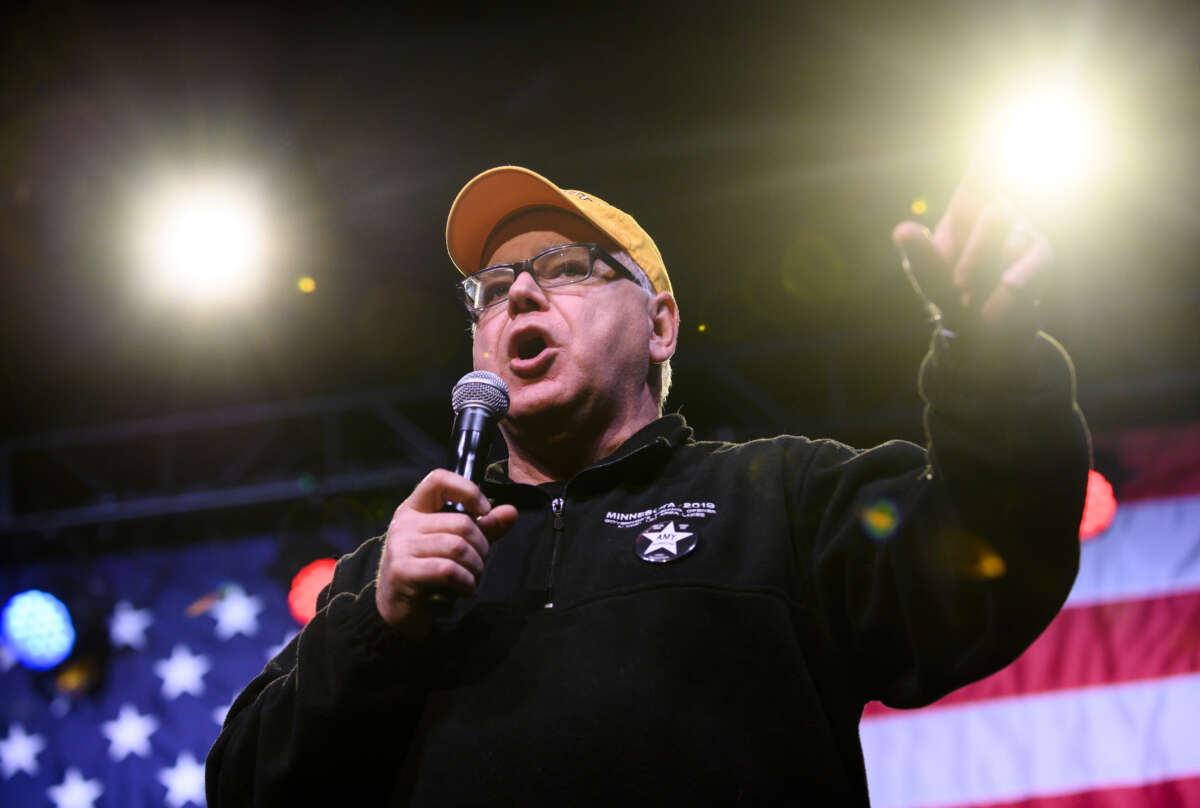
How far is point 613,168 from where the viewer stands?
3754 millimetres

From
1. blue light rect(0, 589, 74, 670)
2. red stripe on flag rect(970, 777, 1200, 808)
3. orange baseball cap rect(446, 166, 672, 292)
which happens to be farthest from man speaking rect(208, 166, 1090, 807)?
blue light rect(0, 589, 74, 670)

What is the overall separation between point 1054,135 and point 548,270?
2643 millimetres

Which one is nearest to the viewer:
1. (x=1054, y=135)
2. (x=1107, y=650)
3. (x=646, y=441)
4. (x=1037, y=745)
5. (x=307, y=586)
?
(x=646, y=441)

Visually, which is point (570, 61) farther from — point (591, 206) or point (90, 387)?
point (90, 387)

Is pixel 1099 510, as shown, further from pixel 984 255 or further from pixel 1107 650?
pixel 984 255

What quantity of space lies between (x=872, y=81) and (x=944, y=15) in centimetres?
38

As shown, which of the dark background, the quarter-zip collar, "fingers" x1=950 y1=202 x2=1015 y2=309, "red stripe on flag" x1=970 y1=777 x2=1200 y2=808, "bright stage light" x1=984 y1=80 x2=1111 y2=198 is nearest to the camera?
"fingers" x1=950 y1=202 x2=1015 y2=309

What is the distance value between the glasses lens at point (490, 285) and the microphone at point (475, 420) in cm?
40

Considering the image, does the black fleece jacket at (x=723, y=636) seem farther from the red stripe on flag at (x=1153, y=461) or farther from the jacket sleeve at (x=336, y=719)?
the red stripe on flag at (x=1153, y=461)

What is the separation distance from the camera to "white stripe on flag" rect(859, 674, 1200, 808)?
11.7ft

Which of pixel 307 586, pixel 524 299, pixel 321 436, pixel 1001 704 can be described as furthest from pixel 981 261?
pixel 321 436

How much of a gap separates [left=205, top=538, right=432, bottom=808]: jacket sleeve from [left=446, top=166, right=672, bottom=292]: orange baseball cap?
954mm

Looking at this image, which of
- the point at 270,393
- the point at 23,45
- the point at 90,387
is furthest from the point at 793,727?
the point at 90,387

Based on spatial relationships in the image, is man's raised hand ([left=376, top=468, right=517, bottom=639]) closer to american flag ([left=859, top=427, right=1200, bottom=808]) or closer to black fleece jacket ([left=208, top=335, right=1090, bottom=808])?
black fleece jacket ([left=208, top=335, right=1090, bottom=808])
